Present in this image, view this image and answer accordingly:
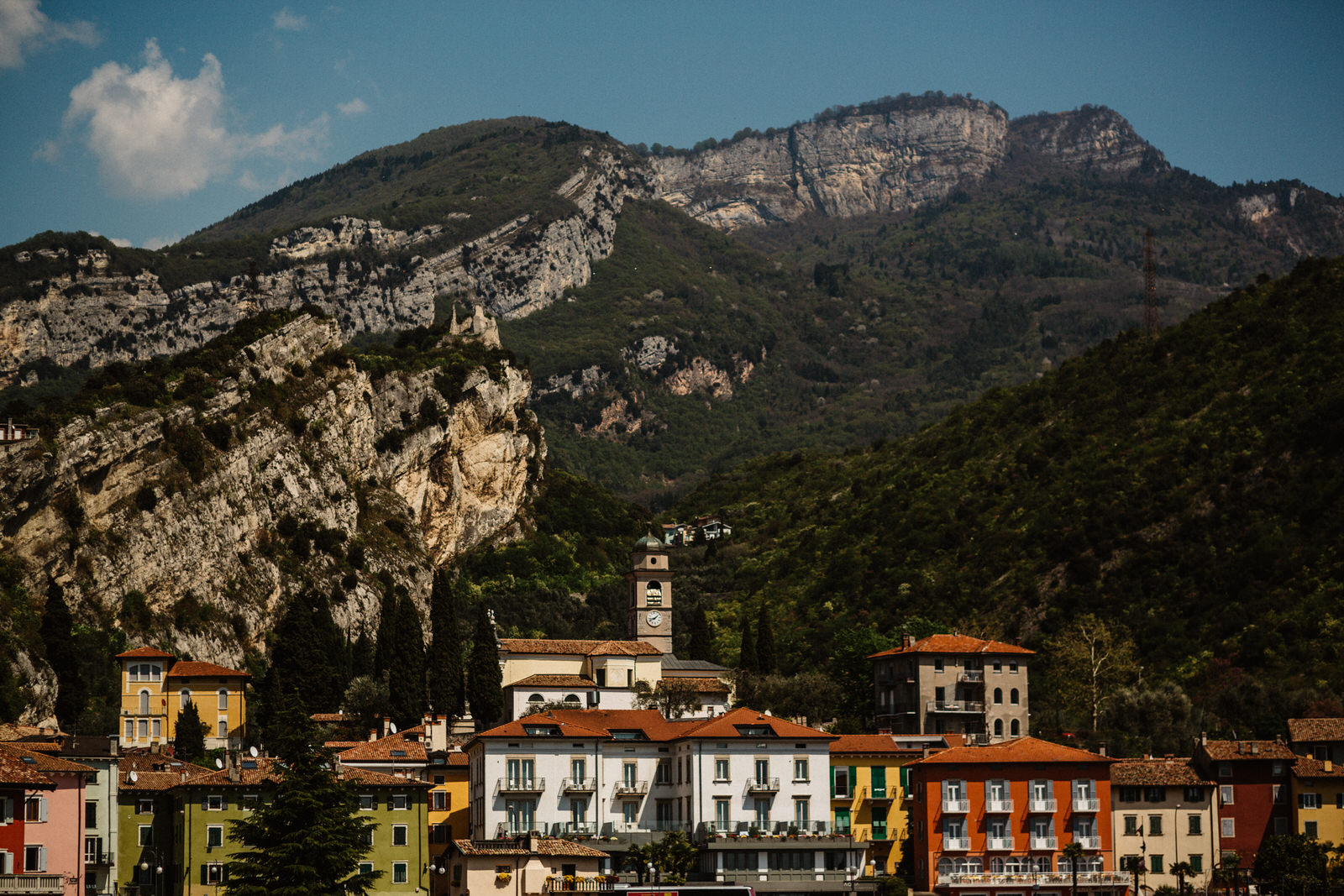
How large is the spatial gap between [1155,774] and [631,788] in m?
26.2

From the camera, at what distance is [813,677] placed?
379 feet

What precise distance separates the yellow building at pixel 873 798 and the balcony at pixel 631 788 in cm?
958

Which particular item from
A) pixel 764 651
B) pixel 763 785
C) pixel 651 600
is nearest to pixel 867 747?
pixel 763 785

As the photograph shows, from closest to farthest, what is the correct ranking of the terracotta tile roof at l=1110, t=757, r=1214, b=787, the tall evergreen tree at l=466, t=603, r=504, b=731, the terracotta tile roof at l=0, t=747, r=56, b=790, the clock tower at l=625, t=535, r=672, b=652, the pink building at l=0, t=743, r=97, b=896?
the terracotta tile roof at l=0, t=747, r=56, b=790 → the pink building at l=0, t=743, r=97, b=896 → the terracotta tile roof at l=1110, t=757, r=1214, b=787 → the tall evergreen tree at l=466, t=603, r=504, b=731 → the clock tower at l=625, t=535, r=672, b=652

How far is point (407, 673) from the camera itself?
115m

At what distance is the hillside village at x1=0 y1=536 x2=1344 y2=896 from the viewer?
8131cm

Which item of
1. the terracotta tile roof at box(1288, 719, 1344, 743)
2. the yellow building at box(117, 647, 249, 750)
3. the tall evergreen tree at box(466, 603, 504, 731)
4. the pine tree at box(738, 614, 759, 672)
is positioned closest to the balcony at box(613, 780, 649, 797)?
the tall evergreen tree at box(466, 603, 504, 731)

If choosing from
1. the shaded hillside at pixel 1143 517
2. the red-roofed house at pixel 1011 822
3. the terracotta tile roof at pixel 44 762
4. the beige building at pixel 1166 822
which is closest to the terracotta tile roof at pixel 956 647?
the shaded hillside at pixel 1143 517

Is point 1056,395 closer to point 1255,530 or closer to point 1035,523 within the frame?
point 1035,523

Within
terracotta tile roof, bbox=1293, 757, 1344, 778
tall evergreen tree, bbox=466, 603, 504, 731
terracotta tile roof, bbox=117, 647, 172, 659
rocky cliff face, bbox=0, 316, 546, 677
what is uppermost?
rocky cliff face, bbox=0, 316, 546, 677

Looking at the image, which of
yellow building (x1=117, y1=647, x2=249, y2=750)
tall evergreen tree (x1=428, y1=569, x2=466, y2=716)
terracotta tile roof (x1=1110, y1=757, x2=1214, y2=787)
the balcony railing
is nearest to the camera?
the balcony railing

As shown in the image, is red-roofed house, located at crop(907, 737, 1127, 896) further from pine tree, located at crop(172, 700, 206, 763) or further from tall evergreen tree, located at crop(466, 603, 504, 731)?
pine tree, located at crop(172, 700, 206, 763)

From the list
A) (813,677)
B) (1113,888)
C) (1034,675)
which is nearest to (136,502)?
(813,677)

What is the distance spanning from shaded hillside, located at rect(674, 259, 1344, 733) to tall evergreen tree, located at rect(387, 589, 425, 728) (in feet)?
104
